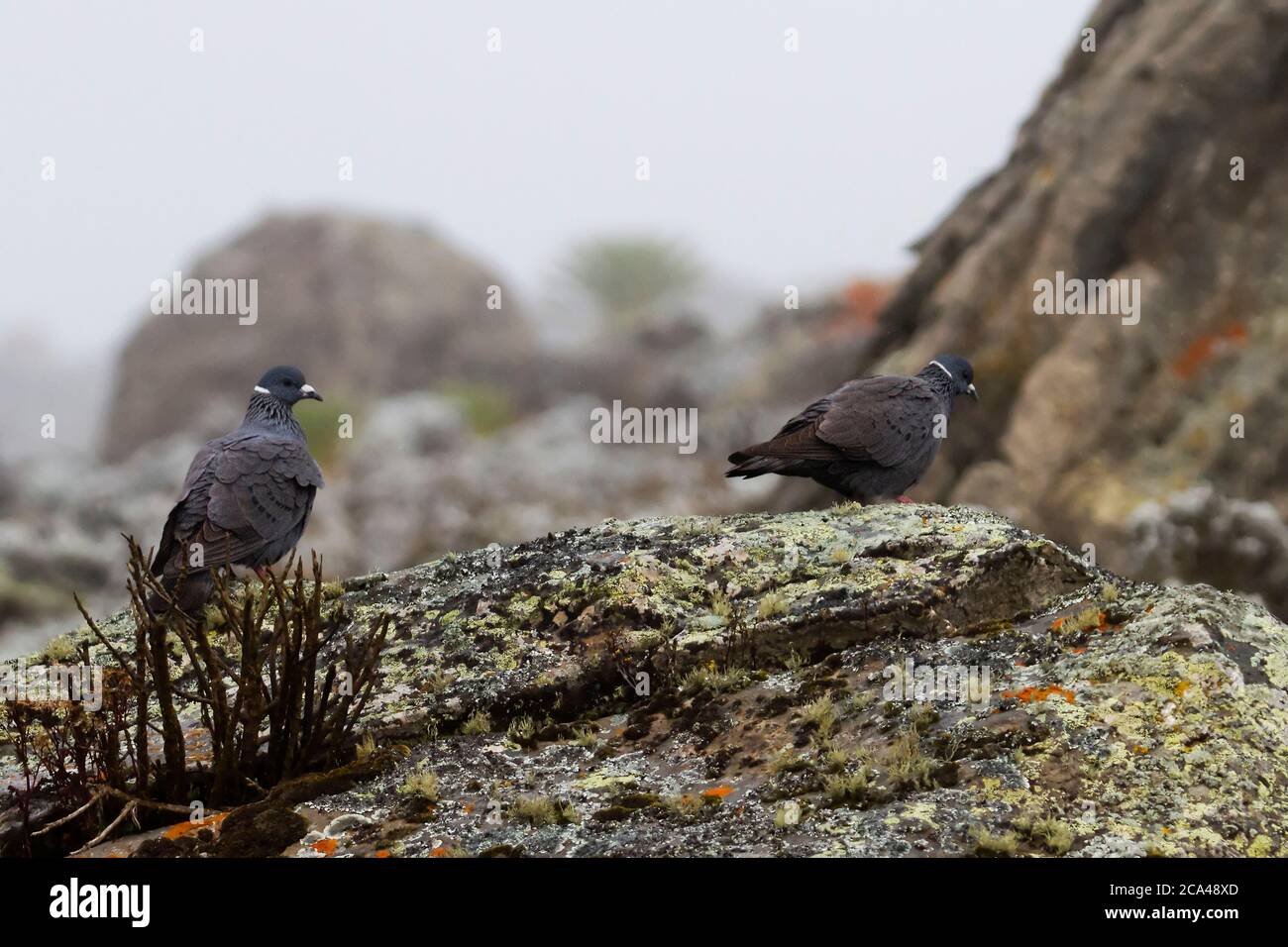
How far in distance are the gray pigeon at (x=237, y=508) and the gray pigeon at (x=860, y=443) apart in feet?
9.83

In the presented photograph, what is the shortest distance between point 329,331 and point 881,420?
3692cm

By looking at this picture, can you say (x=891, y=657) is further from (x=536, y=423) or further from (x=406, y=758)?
(x=536, y=423)

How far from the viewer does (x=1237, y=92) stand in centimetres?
1758

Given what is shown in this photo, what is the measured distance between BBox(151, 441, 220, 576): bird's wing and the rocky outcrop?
10527 millimetres

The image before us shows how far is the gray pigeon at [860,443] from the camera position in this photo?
9102mm

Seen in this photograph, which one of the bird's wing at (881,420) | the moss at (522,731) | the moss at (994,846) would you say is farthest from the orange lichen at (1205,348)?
the moss at (994,846)

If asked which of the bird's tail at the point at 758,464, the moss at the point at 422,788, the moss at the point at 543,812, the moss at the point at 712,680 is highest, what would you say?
the bird's tail at the point at 758,464

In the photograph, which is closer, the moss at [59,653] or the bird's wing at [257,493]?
the moss at [59,653]

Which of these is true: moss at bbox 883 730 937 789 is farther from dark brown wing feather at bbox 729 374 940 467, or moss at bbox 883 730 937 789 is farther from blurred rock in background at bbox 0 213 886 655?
blurred rock in background at bbox 0 213 886 655

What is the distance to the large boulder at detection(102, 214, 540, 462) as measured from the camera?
139ft

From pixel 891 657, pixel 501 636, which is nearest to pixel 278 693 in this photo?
pixel 501 636

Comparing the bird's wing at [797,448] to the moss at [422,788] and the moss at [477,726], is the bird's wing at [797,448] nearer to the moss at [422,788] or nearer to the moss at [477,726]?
the moss at [477,726]

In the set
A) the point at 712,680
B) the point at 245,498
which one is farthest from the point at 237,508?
the point at 712,680

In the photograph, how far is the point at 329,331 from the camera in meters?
43.9
